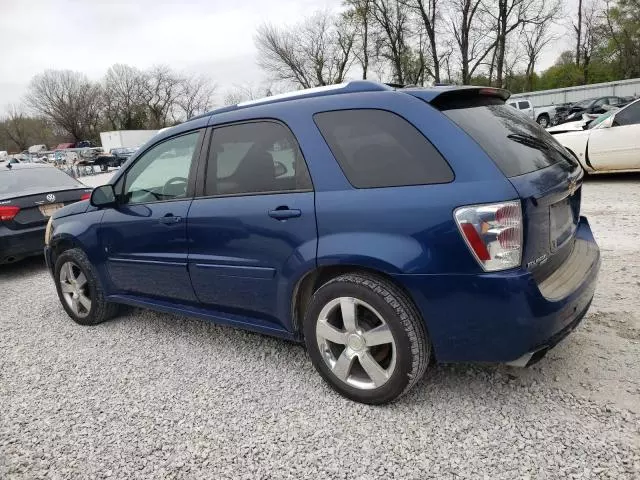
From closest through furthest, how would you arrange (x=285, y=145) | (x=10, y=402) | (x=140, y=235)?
(x=285, y=145) → (x=10, y=402) → (x=140, y=235)

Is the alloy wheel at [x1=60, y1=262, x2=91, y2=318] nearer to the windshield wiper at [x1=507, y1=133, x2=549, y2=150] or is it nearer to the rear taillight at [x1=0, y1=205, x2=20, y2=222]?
the rear taillight at [x1=0, y1=205, x2=20, y2=222]

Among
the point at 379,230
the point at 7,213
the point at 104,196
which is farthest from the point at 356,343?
the point at 7,213

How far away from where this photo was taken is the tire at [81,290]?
13.2ft

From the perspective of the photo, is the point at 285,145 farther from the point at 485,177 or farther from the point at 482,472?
the point at 482,472

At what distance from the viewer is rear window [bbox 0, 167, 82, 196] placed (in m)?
6.60

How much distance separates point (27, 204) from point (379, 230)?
5.72 metres

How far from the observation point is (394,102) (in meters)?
2.45

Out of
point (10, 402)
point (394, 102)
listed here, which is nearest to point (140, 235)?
point (10, 402)

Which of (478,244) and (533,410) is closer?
(478,244)

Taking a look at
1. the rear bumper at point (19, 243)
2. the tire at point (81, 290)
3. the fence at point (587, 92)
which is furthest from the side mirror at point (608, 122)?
the fence at point (587, 92)

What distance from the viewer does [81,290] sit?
13.7 feet

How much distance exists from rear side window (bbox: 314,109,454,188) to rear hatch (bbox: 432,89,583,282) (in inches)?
8.8

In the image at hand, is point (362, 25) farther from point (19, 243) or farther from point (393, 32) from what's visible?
point (19, 243)

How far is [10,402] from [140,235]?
1327 millimetres
